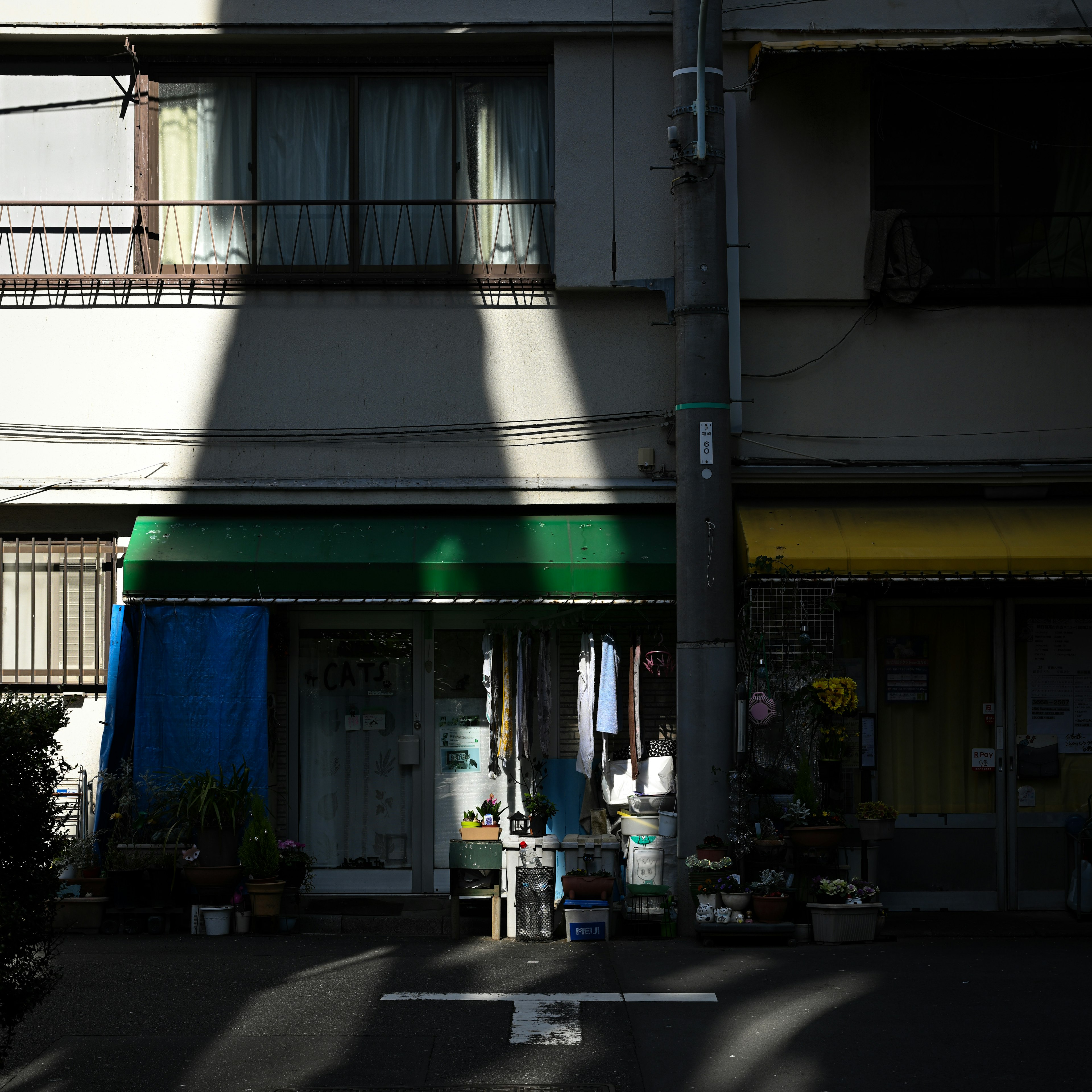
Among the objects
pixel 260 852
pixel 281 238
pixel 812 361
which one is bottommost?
pixel 260 852

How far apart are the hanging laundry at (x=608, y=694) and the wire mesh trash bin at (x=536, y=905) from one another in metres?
1.32

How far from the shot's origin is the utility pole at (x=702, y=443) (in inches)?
386

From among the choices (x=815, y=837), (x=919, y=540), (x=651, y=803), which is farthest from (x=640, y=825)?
(x=919, y=540)

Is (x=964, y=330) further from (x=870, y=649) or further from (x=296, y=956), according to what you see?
(x=296, y=956)

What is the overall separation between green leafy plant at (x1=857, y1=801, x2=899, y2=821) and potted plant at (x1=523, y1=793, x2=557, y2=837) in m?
2.52

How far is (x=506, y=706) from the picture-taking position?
10633 mm

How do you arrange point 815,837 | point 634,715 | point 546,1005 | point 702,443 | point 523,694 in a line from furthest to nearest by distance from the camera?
point 523,694
point 634,715
point 702,443
point 815,837
point 546,1005

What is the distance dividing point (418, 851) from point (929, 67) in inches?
320

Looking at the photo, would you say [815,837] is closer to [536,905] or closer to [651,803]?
[651,803]

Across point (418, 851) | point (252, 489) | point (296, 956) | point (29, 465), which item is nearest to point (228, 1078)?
point (296, 956)

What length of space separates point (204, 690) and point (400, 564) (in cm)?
192

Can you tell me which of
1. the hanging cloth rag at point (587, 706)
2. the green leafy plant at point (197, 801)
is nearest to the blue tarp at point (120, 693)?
the green leafy plant at point (197, 801)

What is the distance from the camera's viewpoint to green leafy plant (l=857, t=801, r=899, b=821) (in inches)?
399

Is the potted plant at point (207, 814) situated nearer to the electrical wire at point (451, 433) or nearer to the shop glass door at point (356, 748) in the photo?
the shop glass door at point (356, 748)
